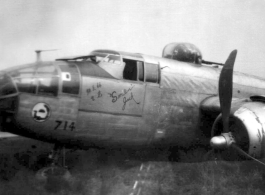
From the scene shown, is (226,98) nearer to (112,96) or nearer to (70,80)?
(112,96)

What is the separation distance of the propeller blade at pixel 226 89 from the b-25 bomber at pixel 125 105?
20 mm

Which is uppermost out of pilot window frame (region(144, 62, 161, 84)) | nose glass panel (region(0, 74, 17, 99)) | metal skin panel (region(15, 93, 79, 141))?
pilot window frame (region(144, 62, 161, 84))

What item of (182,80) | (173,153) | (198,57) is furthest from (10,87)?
(198,57)

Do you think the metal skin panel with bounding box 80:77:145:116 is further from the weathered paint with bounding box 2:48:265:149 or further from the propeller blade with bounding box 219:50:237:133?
→ the propeller blade with bounding box 219:50:237:133

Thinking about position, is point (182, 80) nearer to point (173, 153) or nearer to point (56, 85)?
point (173, 153)

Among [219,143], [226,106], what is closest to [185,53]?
[226,106]

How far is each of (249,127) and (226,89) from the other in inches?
37.1

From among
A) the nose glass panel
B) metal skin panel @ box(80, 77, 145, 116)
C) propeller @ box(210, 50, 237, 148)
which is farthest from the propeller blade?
the nose glass panel

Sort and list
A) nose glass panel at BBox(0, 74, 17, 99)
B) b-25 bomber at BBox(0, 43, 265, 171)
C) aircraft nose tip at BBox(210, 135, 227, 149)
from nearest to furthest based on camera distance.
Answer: nose glass panel at BBox(0, 74, 17, 99) < b-25 bomber at BBox(0, 43, 265, 171) < aircraft nose tip at BBox(210, 135, 227, 149)

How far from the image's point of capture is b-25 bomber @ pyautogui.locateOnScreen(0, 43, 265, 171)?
548cm

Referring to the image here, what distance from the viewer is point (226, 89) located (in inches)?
253

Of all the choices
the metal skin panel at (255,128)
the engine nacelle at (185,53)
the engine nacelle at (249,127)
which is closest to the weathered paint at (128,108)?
the engine nacelle at (185,53)

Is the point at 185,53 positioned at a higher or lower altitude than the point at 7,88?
higher

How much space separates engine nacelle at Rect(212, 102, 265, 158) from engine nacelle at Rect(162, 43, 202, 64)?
2.45 metres
